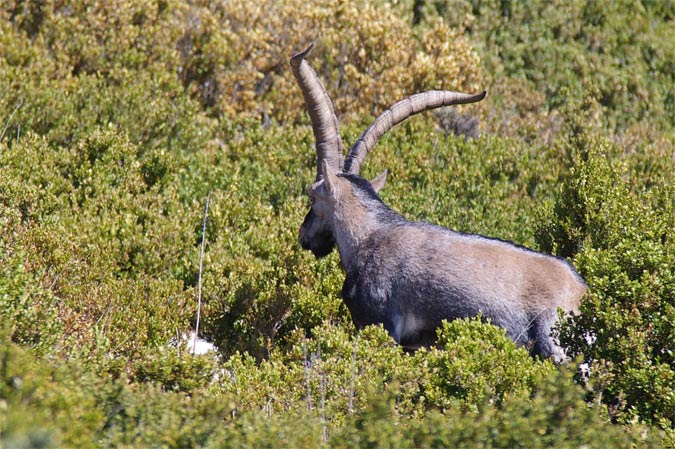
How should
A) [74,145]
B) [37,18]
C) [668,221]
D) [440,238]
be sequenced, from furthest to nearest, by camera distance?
[37,18] → [74,145] → [668,221] → [440,238]

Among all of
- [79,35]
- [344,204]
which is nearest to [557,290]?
[344,204]

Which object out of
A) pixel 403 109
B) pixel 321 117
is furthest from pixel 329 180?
pixel 403 109

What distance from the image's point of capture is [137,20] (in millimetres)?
15617

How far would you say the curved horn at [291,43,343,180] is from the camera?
8539 mm

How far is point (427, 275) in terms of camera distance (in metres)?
7.48

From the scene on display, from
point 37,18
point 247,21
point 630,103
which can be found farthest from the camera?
point 630,103

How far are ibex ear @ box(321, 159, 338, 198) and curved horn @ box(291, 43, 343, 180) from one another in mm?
234

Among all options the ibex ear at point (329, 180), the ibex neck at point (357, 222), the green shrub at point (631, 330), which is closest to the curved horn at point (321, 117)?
the ibex ear at point (329, 180)

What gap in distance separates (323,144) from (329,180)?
19.8 inches

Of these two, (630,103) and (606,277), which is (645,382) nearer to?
(606,277)

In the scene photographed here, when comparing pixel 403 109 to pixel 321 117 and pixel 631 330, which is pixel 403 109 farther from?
pixel 631 330

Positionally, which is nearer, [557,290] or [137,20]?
[557,290]

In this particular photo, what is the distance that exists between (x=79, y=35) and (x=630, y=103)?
10.3 metres

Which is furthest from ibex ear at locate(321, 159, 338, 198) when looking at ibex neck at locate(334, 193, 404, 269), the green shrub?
the green shrub
